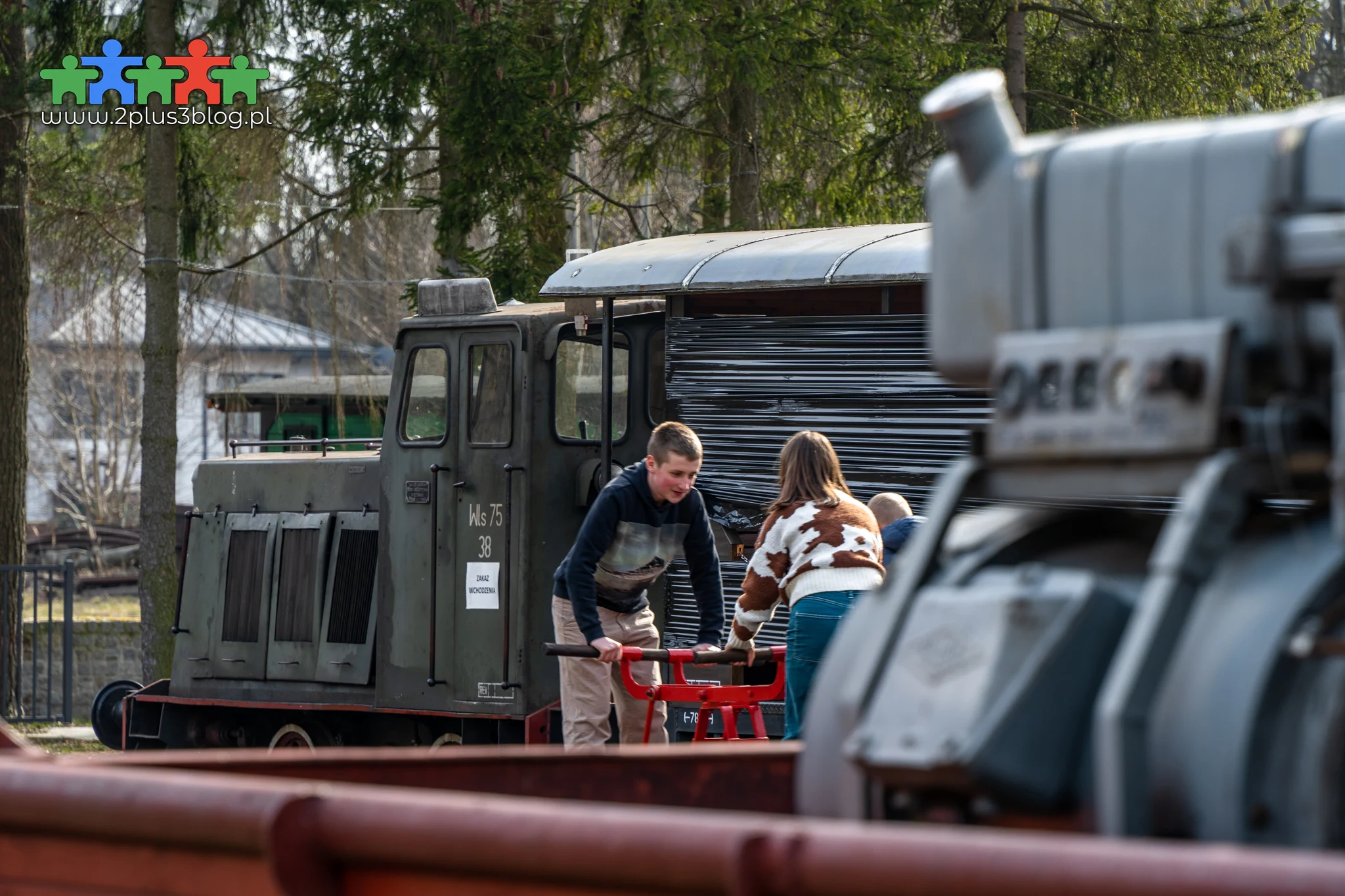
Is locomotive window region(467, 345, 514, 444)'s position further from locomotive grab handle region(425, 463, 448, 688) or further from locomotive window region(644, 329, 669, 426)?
locomotive window region(644, 329, 669, 426)

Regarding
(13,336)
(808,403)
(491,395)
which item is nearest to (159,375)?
(13,336)

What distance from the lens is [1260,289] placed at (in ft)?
8.88

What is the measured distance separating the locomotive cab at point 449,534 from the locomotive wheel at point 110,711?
1265 millimetres

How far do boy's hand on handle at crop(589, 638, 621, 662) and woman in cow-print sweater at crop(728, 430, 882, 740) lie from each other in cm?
50

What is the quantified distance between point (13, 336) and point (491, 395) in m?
9.06

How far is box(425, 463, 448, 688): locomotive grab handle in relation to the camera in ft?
32.2

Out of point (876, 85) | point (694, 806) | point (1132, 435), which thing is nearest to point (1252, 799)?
point (1132, 435)

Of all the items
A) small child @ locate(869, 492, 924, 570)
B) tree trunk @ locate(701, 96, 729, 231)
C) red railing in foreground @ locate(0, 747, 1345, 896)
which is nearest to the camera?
red railing in foreground @ locate(0, 747, 1345, 896)

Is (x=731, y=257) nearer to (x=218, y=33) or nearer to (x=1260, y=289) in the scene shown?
(x=1260, y=289)

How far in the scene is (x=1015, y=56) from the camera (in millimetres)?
15953

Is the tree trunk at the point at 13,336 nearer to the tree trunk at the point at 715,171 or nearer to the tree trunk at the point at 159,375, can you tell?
the tree trunk at the point at 159,375

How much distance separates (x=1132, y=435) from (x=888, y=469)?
597 centimetres

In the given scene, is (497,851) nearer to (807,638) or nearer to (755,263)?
(807,638)

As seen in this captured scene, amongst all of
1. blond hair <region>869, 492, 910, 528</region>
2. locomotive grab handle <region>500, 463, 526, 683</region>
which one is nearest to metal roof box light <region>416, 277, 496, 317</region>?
locomotive grab handle <region>500, 463, 526, 683</region>
